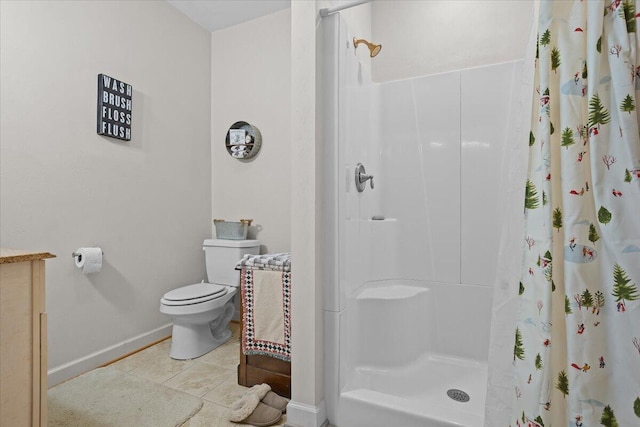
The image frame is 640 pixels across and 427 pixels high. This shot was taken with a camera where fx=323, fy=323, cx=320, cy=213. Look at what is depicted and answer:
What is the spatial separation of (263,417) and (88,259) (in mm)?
1383

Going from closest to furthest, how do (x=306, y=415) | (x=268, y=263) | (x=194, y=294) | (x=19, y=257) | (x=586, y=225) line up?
1. (x=586, y=225)
2. (x=19, y=257)
3. (x=306, y=415)
4. (x=268, y=263)
5. (x=194, y=294)

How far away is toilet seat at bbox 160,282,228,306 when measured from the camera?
2.11 metres

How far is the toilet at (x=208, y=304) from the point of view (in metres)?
2.12

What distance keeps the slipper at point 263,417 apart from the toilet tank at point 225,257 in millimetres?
1117

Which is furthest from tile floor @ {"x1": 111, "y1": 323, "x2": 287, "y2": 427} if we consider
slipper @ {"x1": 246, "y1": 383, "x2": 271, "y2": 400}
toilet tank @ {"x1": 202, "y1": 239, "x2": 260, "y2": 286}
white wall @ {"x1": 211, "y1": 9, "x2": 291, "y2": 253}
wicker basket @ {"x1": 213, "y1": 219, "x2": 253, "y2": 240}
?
white wall @ {"x1": 211, "y1": 9, "x2": 291, "y2": 253}

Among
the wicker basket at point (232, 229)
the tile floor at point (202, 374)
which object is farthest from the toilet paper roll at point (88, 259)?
the wicker basket at point (232, 229)

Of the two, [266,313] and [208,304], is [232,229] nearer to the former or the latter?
[208,304]

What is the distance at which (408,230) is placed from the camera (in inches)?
84.7

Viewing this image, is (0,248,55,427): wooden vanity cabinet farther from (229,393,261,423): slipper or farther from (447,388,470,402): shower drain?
(447,388,470,402): shower drain

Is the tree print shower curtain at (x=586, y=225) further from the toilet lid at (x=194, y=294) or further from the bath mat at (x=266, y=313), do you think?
the toilet lid at (x=194, y=294)

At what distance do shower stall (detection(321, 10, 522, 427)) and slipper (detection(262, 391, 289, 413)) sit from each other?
27 centimetres

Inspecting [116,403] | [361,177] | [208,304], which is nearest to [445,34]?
[361,177]

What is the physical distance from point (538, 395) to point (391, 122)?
68.2 inches

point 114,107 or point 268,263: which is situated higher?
point 114,107
